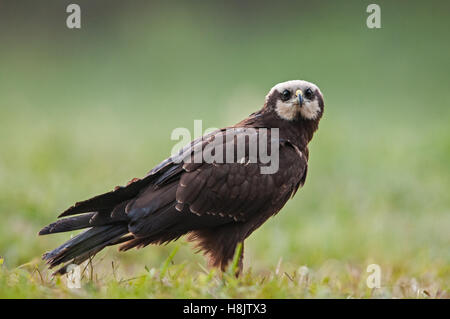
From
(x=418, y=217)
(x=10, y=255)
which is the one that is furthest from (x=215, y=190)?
(x=418, y=217)

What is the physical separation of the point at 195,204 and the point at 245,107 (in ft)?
18.6

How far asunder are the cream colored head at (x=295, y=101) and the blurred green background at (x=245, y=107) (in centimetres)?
189

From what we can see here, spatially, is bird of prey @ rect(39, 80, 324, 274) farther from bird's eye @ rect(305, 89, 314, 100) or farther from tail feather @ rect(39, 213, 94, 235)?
bird's eye @ rect(305, 89, 314, 100)

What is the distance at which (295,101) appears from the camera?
565cm

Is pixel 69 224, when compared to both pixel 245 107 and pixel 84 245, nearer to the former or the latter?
pixel 84 245

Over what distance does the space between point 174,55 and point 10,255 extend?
930 cm

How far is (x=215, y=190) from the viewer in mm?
5098

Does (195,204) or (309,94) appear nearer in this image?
(195,204)

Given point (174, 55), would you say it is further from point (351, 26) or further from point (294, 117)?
point (294, 117)

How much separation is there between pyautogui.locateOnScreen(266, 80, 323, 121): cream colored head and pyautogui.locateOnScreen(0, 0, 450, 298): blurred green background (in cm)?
189

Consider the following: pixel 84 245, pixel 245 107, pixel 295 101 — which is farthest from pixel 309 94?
pixel 245 107

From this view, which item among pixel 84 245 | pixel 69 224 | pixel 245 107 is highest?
pixel 245 107

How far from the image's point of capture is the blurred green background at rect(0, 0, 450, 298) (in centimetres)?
797

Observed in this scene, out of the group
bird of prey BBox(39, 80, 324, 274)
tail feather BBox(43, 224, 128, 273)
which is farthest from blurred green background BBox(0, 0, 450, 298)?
tail feather BBox(43, 224, 128, 273)
